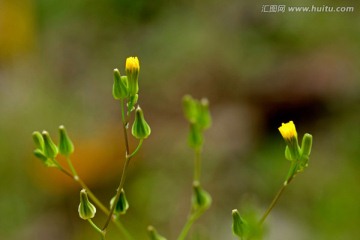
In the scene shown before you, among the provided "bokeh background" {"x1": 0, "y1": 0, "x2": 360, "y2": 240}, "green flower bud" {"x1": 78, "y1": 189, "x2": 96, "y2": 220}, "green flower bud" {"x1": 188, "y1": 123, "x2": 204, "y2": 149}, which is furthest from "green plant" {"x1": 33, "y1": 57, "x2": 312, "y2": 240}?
"bokeh background" {"x1": 0, "y1": 0, "x2": 360, "y2": 240}

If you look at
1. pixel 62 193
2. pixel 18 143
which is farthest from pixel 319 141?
pixel 18 143

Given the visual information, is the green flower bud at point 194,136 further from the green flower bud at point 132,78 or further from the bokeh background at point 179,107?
the bokeh background at point 179,107

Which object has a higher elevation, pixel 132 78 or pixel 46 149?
pixel 132 78

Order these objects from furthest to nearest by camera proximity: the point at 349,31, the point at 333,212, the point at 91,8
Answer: the point at 91,8 < the point at 349,31 < the point at 333,212

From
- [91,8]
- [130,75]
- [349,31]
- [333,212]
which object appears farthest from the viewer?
[91,8]

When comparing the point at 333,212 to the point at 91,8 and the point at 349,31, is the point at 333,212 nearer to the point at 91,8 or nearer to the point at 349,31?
the point at 349,31

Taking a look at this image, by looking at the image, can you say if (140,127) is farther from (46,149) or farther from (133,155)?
(46,149)

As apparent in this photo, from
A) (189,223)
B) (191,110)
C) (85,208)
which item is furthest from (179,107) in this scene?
(85,208)

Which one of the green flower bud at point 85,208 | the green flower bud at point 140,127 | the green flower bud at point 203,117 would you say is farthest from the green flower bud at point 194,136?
the green flower bud at point 85,208
